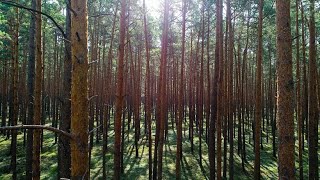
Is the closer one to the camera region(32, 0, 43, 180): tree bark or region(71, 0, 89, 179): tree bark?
region(71, 0, 89, 179): tree bark

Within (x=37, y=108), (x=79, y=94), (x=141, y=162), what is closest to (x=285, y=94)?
(x=79, y=94)

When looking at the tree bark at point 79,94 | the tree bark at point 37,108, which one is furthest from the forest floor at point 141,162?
the tree bark at point 79,94

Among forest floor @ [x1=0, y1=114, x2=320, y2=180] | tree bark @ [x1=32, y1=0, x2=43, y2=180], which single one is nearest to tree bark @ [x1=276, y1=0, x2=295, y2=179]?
tree bark @ [x1=32, y1=0, x2=43, y2=180]

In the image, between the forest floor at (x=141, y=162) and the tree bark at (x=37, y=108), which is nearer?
the tree bark at (x=37, y=108)

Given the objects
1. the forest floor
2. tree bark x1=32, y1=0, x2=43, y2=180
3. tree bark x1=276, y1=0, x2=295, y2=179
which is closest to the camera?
tree bark x1=276, y1=0, x2=295, y2=179

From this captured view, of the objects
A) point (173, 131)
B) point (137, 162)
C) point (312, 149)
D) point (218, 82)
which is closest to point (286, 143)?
point (218, 82)

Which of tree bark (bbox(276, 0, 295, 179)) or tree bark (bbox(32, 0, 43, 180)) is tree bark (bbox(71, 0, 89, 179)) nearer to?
tree bark (bbox(276, 0, 295, 179))

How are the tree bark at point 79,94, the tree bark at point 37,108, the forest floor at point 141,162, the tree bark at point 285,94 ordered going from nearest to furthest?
the tree bark at point 79,94, the tree bark at point 285,94, the tree bark at point 37,108, the forest floor at point 141,162

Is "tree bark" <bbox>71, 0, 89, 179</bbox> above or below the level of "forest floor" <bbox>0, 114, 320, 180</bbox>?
above

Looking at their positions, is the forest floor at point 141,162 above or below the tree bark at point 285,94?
below

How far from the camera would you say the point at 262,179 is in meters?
15.5

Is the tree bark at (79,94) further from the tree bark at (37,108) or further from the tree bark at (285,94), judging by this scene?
the tree bark at (37,108)

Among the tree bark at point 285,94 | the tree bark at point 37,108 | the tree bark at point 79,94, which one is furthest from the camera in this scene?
the tree bark at point 37,108

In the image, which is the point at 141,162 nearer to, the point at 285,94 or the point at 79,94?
the point at 285,94
